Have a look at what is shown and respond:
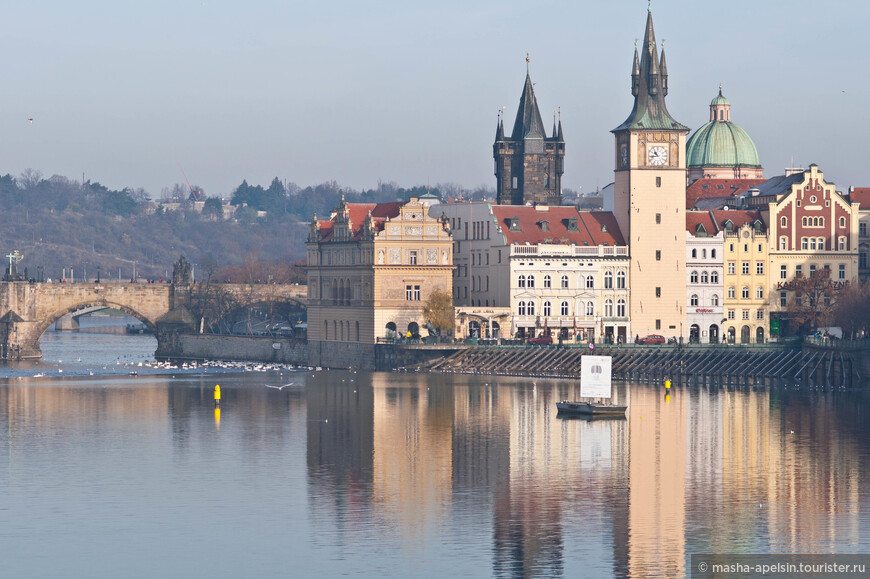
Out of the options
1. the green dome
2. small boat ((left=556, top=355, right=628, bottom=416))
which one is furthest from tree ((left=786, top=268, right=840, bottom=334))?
small boat ((left=556, top=355, right=628, bottom=416))

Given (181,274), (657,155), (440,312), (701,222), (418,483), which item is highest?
(657,155)

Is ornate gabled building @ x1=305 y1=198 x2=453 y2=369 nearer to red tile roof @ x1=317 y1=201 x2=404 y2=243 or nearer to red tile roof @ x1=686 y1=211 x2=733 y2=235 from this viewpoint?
red tile roof @ x1=317 y1=201 x2=404 y2=243

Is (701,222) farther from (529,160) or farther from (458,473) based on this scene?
(458,473)

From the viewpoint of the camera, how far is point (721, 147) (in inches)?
6516

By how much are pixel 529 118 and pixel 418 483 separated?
97.9 m

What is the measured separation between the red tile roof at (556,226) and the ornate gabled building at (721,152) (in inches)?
1087

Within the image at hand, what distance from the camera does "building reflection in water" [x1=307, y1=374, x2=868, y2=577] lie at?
2144 inches

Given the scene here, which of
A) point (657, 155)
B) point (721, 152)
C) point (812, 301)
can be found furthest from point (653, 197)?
point (721, 152)

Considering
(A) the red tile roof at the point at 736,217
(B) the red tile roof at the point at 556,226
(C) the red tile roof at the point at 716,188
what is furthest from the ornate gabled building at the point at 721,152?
(B) the red tile roof at the point at 556,226

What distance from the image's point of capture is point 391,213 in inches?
5443

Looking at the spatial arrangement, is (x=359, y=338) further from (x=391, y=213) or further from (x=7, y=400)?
(x=7, y=400)

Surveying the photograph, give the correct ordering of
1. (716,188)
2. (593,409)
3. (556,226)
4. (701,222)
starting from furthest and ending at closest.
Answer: (716,188), (701,222), (556,226), (593,409)

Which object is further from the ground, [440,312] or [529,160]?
[529,160]

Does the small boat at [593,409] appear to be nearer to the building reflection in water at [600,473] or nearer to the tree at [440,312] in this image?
the building reflection in water at [600,473]
